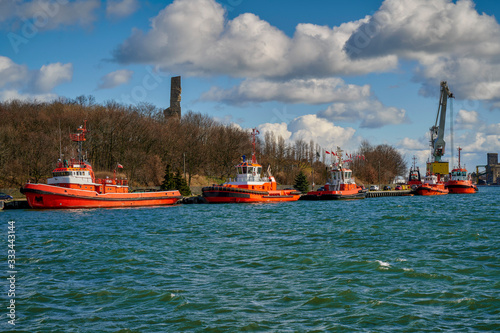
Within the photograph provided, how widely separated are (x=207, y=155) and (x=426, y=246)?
75193mm

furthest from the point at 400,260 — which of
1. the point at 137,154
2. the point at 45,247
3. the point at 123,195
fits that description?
the point at 137,154

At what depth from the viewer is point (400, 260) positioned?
19.6 metres

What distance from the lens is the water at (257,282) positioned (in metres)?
12.1

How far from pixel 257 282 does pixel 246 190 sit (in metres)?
48.1

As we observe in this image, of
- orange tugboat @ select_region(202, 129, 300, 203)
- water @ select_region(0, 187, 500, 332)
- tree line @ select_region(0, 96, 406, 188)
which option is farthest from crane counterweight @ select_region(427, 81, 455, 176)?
water @ select_region(0, 187, 500, 332)

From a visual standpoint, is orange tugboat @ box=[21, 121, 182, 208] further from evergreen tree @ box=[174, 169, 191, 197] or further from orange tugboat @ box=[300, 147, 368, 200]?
orange tugboat @ box=[300, 147, 368, 200]

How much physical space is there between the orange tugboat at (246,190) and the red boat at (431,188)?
132 feet

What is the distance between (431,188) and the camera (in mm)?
99000

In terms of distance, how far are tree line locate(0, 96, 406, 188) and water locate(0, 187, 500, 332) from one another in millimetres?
44726

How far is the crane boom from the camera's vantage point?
115 m

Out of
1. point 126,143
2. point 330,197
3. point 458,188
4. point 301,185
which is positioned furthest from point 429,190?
point 126,143

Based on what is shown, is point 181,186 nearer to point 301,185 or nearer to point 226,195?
point 226,195

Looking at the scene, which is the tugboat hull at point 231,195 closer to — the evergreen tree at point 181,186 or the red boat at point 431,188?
the evergreen tree at point 181,186

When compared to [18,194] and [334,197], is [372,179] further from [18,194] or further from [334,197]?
[18,194]
